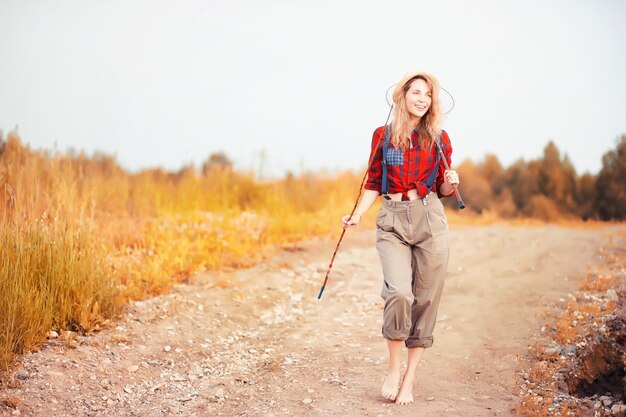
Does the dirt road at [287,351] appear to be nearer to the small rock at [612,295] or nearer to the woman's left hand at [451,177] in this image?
the small rock at [612,295]

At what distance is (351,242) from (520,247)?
2.61 m

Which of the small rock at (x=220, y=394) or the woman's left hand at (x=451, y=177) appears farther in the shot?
the small rock at (x=220, y=394)

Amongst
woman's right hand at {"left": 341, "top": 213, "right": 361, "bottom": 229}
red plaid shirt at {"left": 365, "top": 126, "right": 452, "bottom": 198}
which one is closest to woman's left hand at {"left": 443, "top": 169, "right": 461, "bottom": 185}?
red plaid shirt at {"left": 365, "top": 126, "right": 452, "bottom": 198}

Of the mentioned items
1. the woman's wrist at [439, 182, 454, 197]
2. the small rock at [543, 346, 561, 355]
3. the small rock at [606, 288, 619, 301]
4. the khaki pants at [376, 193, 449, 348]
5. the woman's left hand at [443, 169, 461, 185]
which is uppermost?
the woman's left hand at [443, 169, 461, 185]

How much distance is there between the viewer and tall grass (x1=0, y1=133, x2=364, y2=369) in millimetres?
5730

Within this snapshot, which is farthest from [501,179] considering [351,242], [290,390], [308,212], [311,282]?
[290,390]

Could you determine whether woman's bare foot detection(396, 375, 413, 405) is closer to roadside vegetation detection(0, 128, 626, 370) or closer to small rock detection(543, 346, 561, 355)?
small rock detection(543, 346, 561, 355)

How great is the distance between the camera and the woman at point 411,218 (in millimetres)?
4586

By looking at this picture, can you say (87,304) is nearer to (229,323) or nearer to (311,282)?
(229,323)

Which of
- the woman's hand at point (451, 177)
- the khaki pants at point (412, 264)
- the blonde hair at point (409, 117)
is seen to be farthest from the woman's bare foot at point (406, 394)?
the blonde hair at point (409, 117)

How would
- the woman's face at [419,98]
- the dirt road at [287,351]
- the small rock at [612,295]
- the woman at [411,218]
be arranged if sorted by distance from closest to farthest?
1. the woman at [411,218]
2. the woman's face at [419,98]
3. the dirt road at [287,351]
4. the small rock at [612,295]

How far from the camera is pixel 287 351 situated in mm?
6383

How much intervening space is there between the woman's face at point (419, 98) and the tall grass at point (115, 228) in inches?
122

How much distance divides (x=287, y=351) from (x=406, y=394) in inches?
72.2
